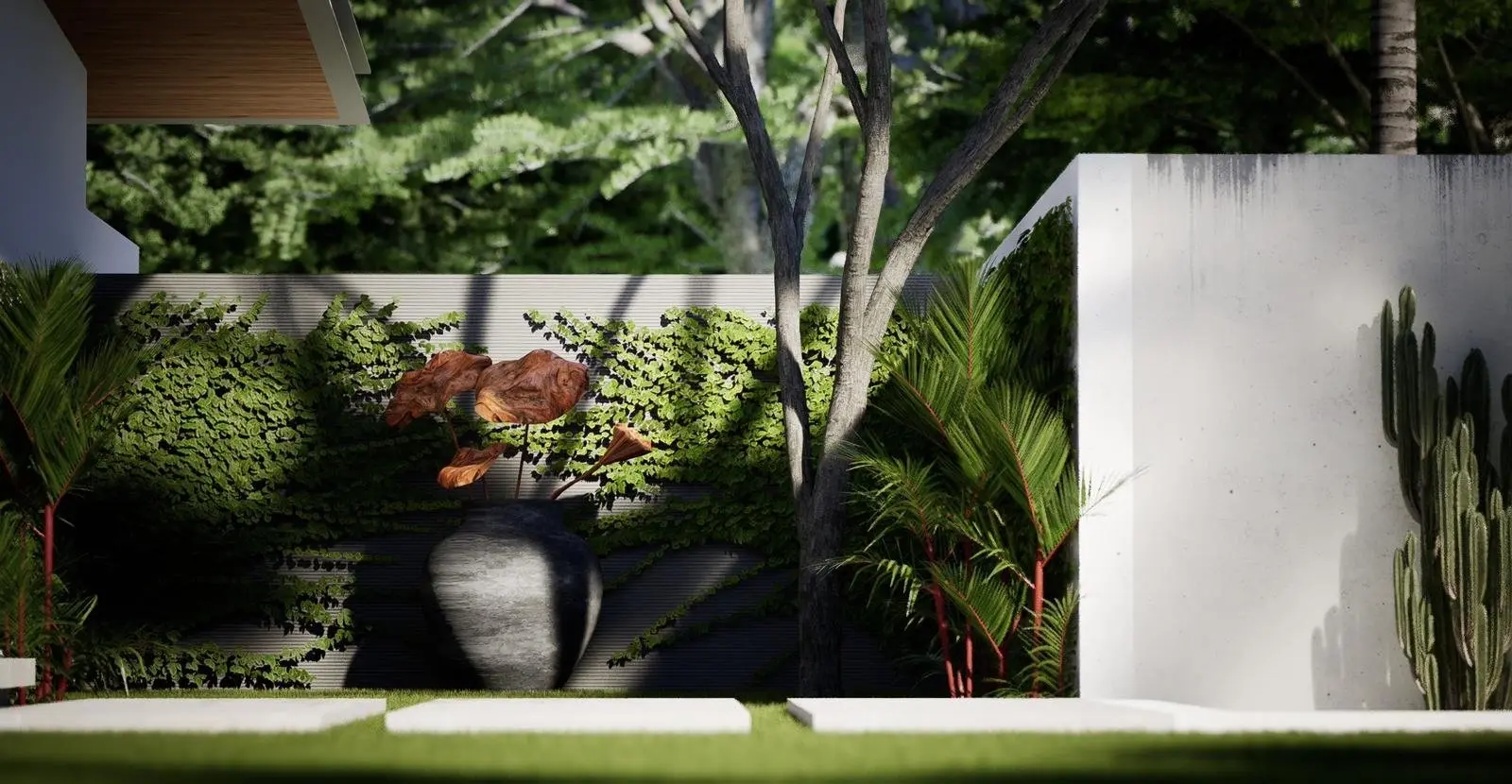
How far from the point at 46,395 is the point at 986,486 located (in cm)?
424

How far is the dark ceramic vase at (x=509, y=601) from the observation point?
806 centimetres

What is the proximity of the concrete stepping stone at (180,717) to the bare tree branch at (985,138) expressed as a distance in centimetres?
306

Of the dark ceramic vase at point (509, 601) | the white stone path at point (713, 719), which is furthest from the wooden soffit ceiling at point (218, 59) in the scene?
the white stone path at point (713, 719)

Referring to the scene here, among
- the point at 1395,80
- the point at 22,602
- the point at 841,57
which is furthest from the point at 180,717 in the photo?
the point at 1395,80

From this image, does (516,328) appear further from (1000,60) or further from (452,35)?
(452,35)

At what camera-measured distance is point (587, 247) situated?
67.3 feet

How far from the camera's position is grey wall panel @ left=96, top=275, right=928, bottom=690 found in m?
8.88

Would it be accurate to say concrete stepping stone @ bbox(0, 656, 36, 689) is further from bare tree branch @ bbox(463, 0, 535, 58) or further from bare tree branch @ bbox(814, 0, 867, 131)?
bare tree branch @ bbox(463, 0, 535, 58)

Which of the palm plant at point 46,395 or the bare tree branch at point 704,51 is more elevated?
the bare tree branch at point 704,51

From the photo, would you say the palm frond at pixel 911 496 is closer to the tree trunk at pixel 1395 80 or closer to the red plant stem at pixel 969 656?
the red plant stem at pixel 969 656

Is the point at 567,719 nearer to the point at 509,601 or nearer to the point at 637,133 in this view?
the point at 509,601

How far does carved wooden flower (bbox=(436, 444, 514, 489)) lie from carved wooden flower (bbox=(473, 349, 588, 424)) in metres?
0.19

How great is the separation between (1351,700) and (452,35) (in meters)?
15.1

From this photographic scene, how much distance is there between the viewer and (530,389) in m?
8.32
